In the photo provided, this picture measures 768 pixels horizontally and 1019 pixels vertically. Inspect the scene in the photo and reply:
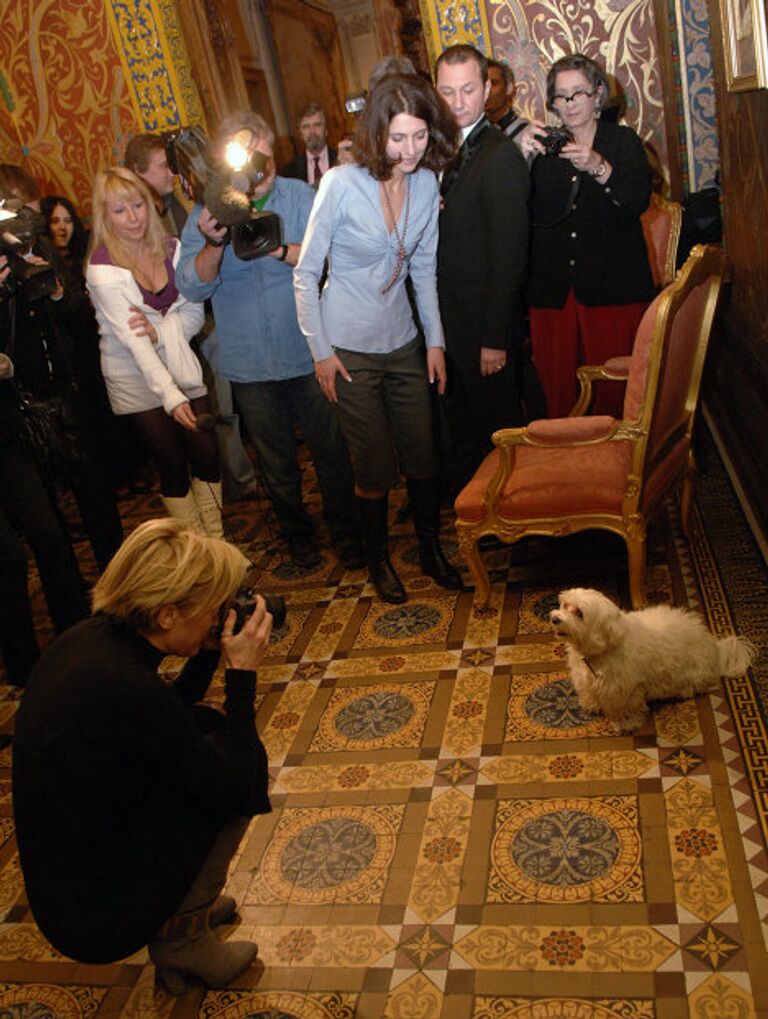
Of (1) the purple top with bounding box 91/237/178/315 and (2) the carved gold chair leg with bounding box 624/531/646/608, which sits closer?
(2) the carved gold chair leg with bounding box 624/531/646/608

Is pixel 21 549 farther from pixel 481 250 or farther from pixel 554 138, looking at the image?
pixel 554 138

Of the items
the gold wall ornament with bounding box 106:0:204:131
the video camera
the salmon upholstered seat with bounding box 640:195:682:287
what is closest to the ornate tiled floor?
the salmon upholstered seat with bounding box 640:195:682:287

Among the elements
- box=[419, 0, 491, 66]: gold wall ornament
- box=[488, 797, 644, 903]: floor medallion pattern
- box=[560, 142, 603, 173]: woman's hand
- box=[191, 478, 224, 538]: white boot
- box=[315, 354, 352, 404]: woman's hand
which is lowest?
box=[488, 797, 644, 903]: floor medallion pattern

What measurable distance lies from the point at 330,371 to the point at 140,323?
2.51 feet

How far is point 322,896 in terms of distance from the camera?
6.75 feet

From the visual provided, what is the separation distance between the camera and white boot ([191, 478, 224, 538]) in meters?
3.58

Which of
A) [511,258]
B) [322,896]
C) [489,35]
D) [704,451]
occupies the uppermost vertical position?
[489,35]

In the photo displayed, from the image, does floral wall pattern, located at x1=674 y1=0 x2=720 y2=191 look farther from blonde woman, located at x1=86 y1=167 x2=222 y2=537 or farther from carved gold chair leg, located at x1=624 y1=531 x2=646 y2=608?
blonde woman, located at x1=86 y1=167 x2=222 y2=537

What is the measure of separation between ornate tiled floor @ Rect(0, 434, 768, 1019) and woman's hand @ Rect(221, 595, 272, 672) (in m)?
0.68

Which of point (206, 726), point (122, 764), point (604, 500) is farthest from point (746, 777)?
point (122, 764)

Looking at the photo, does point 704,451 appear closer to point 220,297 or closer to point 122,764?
point 220,297

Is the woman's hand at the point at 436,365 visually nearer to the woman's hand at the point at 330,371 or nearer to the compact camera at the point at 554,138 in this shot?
the woman's hand at the point at 330,371

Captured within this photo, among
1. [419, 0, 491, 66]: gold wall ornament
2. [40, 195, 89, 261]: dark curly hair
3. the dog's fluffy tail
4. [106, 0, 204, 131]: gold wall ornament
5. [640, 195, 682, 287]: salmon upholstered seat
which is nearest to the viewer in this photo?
the dog's fluffy tail

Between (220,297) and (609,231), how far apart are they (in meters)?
1.42
